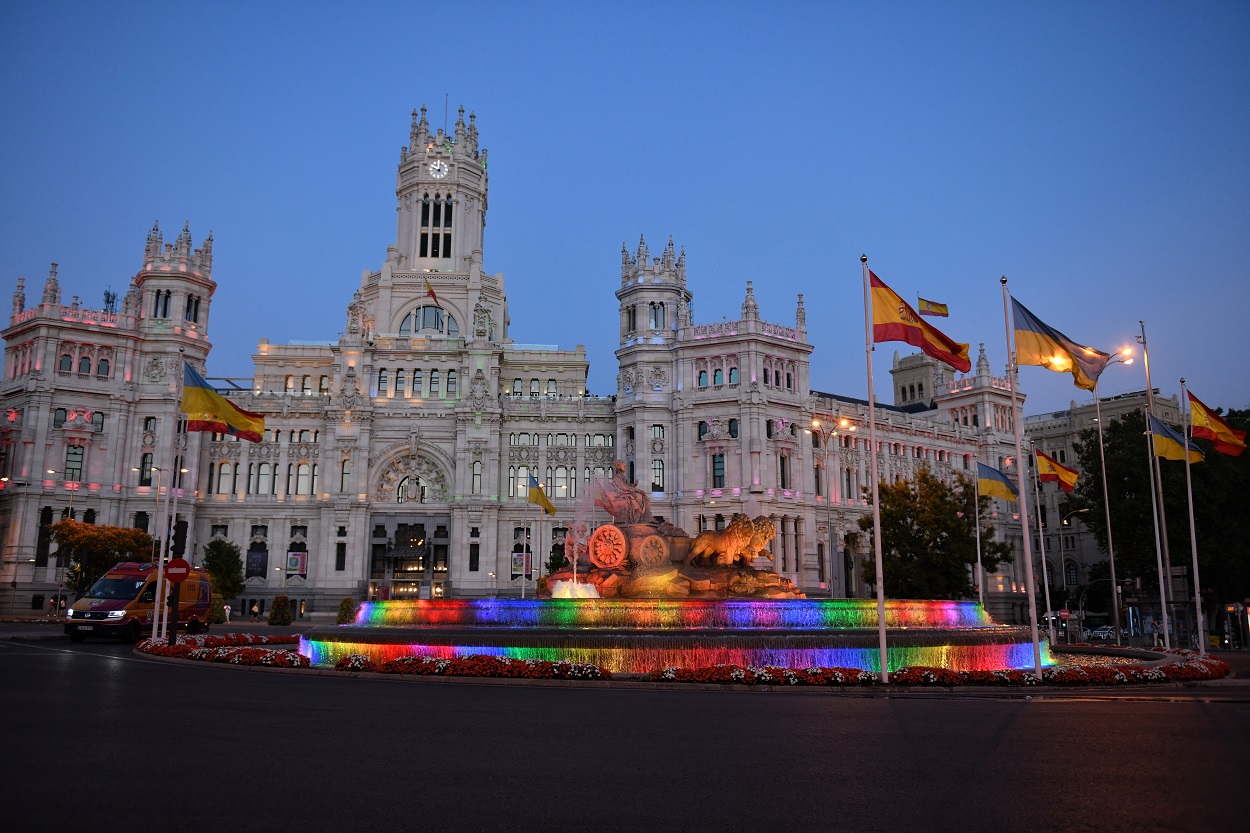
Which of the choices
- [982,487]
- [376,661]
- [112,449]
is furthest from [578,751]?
[112,449]

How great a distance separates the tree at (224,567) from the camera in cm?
8100

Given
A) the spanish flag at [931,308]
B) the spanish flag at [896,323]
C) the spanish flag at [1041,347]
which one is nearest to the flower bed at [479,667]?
the spanish flag at [896,323]

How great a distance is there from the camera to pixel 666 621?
1188 inches

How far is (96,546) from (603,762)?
70.4 metres

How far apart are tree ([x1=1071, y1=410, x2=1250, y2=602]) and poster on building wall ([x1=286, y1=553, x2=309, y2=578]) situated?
65.2 meters

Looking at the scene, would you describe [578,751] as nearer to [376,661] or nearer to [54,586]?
[376,661]

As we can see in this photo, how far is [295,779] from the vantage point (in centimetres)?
1137

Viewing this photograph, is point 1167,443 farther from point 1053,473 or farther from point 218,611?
point 218,611

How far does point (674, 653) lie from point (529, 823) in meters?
18.1

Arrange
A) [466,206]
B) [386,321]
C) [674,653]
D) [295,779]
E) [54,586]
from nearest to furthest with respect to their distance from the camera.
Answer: [295,779] < [674,653] < [54,586] < [386,321] < [466,206]

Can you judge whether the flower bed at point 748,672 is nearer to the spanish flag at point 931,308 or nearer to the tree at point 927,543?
the spanish flag at point 931,308

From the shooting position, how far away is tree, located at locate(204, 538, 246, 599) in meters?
81.0

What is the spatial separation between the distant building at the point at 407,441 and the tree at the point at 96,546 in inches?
437

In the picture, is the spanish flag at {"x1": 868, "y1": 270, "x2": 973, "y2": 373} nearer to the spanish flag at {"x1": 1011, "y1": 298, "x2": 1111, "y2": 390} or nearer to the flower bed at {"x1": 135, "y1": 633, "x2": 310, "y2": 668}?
the spanish flag at {"x1": 1011, "y1": 298, "x2": 1111, "y2": 390}
